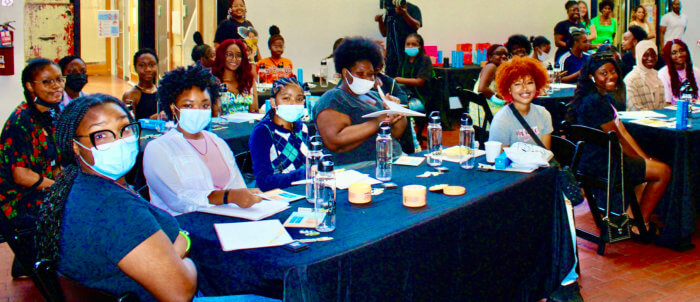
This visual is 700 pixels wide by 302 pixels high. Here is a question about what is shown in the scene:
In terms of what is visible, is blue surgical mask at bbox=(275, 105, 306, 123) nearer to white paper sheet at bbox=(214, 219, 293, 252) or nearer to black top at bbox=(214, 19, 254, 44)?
white paper sheet at bbox=(214, 219, 293, 252)

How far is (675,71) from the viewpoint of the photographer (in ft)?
19.9

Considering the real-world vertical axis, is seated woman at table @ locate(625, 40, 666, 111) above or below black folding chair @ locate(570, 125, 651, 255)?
above

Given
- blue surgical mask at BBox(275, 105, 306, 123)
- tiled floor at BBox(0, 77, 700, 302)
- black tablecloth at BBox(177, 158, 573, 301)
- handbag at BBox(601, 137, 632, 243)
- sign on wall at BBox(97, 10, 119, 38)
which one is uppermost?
sign on wall at BBox(97, 10, 119, 38)

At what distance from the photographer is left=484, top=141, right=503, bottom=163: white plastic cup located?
11.1 ft

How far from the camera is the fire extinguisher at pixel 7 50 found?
543 cm

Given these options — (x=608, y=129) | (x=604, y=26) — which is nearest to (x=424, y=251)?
(x=608, y=129)

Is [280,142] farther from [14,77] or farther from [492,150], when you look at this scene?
[14,77]

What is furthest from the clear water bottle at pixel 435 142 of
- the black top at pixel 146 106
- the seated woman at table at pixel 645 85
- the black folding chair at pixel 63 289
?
the seated woman at table at pixel 645 85

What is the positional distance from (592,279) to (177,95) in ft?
8.56

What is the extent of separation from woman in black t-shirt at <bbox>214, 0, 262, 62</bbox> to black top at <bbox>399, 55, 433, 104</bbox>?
186cm

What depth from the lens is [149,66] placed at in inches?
211

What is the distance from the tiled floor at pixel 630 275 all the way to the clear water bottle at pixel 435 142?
1163 millimetres

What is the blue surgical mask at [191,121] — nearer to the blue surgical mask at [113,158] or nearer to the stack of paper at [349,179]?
the stack of paper at [349,179]

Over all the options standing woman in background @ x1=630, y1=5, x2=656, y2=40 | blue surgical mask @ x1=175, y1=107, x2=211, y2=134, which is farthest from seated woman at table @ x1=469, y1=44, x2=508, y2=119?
standing woman in background @ x1=630, y1=5, x2=656, y2=40
